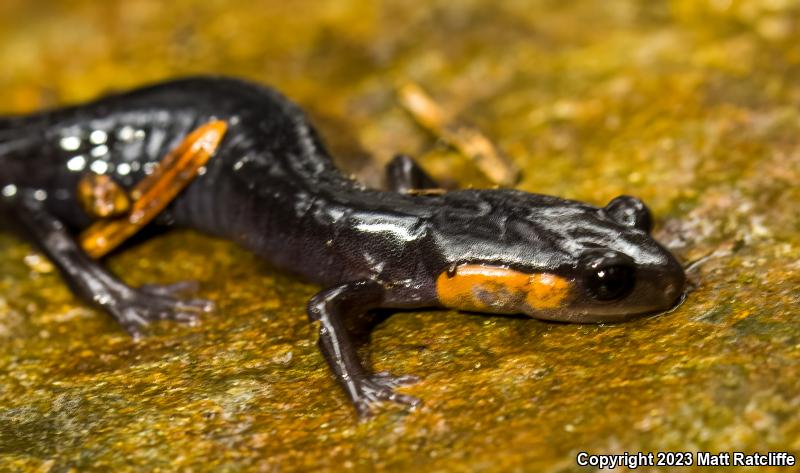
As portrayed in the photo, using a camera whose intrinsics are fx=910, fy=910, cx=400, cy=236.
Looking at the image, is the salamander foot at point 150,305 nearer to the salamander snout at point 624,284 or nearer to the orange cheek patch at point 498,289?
the orange cheek patch at point 498,289

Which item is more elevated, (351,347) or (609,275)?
(609,275)

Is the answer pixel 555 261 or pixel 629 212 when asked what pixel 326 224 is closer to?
pixel 555 261

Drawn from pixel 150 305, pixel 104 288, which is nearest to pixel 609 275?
pixel 150 305

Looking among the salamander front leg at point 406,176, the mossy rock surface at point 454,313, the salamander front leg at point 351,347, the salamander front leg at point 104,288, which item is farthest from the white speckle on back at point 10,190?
the salamander front leg at point 351,347

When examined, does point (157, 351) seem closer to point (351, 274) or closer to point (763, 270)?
point (351, 274)

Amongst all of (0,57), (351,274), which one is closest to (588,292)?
(351,274)

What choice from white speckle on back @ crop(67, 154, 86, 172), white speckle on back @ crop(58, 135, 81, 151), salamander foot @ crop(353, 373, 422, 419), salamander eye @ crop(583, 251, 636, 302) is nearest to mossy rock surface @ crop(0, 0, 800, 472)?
salamander foot @ crop(353, 373, 422, 419)
